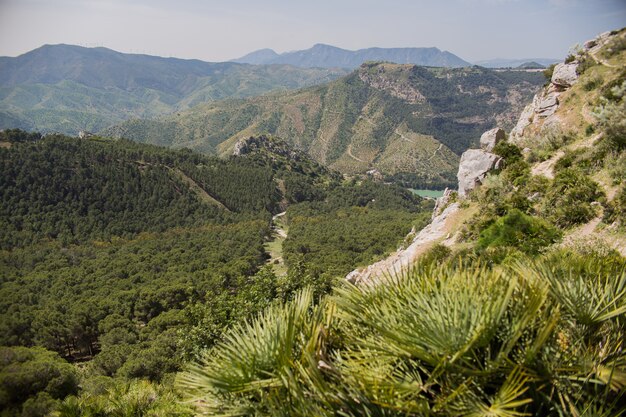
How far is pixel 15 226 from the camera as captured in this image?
93.2m

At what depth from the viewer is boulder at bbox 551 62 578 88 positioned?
113 feet

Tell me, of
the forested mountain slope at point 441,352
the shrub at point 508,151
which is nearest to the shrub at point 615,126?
the shrub at point 508,151

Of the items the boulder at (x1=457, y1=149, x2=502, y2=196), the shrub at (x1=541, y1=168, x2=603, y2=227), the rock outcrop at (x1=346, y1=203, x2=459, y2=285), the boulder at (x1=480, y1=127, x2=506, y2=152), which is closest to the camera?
the shrub at (x1=541, y1=168, x2=603, y2=227)

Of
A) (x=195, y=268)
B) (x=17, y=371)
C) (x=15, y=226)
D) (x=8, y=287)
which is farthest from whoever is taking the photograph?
(x=15, y=226)

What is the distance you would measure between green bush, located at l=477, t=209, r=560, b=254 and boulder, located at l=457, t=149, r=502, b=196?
43.7 feet

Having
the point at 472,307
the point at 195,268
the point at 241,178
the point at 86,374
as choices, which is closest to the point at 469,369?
the point at 472,307

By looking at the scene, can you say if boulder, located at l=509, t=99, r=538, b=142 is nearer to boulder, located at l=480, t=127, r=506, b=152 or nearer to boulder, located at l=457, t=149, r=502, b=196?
boulder, located at l=480, t=127, r=506, b=152

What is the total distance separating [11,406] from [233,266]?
51.3 metres

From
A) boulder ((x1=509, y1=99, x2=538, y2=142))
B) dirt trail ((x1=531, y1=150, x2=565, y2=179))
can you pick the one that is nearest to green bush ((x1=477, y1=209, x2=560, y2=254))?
dirt trail ((x1=531, y1=150, x2=565, y2=179))

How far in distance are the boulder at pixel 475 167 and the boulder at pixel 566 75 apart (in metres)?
11.3

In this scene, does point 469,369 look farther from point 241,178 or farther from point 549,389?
point 241,178

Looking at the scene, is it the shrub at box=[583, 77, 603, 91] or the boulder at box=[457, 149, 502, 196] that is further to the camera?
the boulder at box=[457, 149, 502, 196]

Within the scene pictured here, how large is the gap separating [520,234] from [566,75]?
86.4ft

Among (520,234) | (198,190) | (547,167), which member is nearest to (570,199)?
(520,234)
